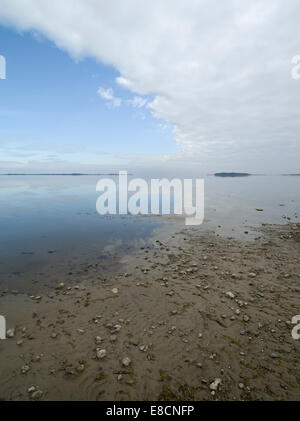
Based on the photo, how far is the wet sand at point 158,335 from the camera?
486 centimetres

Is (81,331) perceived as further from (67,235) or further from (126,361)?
(67,235)

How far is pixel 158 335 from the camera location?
21.3ft

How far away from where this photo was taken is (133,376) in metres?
5.13

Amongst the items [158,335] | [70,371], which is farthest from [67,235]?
[158,335]

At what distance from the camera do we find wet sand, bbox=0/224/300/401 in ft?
15.9

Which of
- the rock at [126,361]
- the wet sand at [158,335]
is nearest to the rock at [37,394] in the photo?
the wet sand at [158,335]
